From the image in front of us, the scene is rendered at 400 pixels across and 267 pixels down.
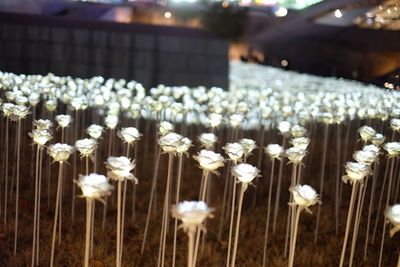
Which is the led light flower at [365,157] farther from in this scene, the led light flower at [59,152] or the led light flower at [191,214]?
the led light flower at [59,152]

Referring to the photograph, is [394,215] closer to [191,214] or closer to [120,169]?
[191,214]

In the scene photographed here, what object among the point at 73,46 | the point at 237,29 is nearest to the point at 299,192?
the point at 73,46

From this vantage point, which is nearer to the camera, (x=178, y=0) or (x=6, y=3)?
(x=6, y=3)

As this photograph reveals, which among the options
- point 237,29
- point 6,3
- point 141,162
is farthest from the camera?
point 237,29

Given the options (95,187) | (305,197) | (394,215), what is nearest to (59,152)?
(95,187)

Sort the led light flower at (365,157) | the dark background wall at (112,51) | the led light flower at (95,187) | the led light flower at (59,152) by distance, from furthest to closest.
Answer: the dark background wall at (112,51) → the led light flower at (365,157) → the led light flower at (59,152) → the led light flower at (95,187)

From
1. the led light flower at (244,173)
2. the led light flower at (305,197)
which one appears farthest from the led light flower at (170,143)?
the led light flower at (305,197)

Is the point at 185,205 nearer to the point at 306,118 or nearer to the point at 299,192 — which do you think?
the point at 299,192
